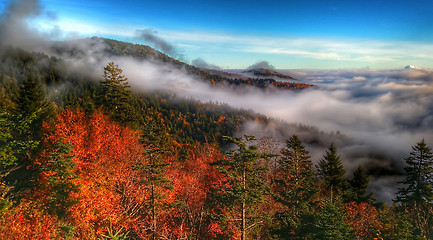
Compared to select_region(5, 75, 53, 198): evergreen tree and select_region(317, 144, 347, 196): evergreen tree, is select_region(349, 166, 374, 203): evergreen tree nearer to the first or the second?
select_region(317, 144, 347, 196): evergreen tree

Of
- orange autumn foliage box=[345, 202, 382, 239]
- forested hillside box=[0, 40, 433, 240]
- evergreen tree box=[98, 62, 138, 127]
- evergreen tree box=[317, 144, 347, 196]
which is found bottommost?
orange autumn foliage box=[345, 202, 382, 239]

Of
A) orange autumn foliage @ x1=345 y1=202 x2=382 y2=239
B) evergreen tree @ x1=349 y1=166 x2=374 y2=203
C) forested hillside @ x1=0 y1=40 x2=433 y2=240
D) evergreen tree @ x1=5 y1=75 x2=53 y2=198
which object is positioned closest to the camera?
forested hillside @ x1=0 y1=40 x2=433 y2=240

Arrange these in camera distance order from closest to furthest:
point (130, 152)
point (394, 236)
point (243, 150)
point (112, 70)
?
point (243, 150) < point (394, 236) < point (130, 152) < point (112, 70)

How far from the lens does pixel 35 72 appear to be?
175 metres

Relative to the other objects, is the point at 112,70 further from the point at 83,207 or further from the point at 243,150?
the point at 243,150

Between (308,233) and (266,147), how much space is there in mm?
30082

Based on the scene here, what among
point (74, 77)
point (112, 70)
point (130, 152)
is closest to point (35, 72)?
point (74, 77)

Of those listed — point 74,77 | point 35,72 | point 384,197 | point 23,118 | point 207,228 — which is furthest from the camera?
point 74,77

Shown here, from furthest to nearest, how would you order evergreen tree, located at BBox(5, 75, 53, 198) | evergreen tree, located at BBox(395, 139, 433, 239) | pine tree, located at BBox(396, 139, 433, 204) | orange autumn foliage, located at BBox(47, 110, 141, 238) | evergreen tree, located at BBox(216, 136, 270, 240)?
pine tree, located at BBox(396, 139, 433, 204) < evergreen tree, located at BBox(395, 139, 433, 239) < evergreen tree, located at BBox(5, 75, 53, 198) < orange autumn foliage, located at BBox(47, 110, 141, 238) < evergreen tree, located at BBox(216, 136, 270, 240)

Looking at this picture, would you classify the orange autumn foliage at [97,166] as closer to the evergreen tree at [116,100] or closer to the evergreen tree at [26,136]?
the evergreen tree at [26,136]

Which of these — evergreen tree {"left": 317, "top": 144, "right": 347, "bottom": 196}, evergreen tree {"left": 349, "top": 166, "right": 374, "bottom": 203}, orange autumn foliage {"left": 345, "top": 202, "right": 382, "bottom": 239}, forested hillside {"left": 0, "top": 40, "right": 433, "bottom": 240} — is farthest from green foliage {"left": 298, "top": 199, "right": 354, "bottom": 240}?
evergreen tree {"left": 349, "top": 166, "right": 374, "bottom": 203}

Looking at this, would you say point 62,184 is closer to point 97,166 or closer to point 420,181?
point 97,166

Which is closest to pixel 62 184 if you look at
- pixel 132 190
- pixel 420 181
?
pixel 132 190

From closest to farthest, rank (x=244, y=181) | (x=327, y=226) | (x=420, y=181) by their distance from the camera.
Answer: (x=244, y=181) → (x=327, y=226) → (x=420, y=181)
